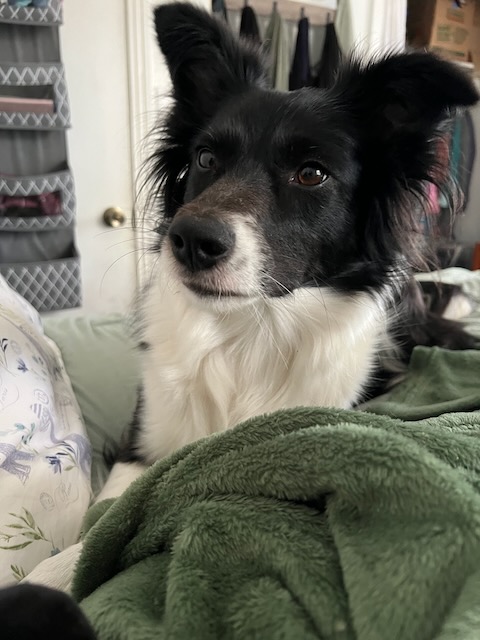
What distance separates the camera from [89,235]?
10.1 ft

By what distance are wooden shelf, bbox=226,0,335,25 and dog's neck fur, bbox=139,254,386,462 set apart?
2.64 metres

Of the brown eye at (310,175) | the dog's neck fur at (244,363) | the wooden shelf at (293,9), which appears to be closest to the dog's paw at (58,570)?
the dog's neck fur at (244,363)

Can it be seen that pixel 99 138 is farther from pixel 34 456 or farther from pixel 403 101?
pixel 34 456

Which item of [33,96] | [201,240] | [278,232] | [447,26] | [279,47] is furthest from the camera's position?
[447,26]

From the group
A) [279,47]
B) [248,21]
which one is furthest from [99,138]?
[279,47]

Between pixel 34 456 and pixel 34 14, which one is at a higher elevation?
pixel 34 14

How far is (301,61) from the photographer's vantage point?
11.3 feet

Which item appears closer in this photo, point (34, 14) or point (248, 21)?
point (34, 14)

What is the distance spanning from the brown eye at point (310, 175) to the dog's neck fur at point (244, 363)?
24 cm

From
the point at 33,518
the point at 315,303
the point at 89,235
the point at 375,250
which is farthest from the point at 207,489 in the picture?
the point at 89,235

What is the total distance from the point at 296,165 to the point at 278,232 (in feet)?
0.54

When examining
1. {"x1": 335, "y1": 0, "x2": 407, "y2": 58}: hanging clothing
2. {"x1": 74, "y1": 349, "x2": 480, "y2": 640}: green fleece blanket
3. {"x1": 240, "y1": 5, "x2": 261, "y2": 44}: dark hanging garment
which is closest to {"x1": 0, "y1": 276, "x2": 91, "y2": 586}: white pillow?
{"x1": 74, "y1": 349, "x2": 480, "y2": 640}: green fleece blanket

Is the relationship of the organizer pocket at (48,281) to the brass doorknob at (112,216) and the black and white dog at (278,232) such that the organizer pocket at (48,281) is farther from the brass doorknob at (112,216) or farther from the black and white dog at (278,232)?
the black and white dog at (278,232)

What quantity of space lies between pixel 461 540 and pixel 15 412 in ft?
2.98
